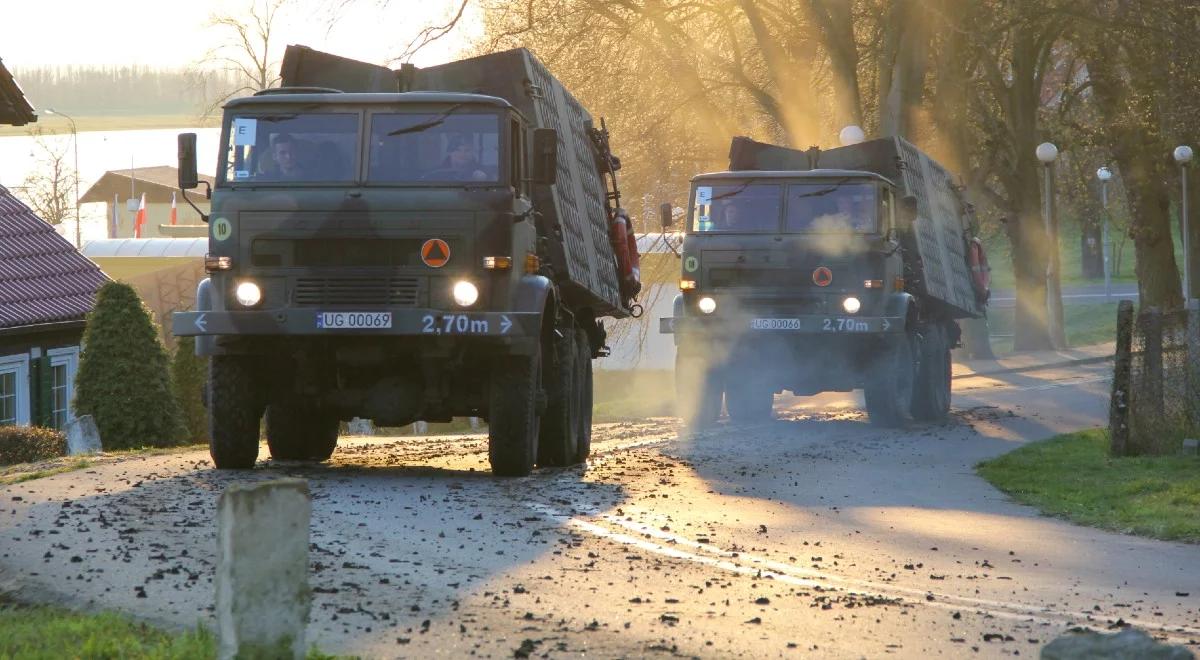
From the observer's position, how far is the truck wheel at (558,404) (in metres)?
15.2

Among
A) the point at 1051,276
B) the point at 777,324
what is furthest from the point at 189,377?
the point at 1051,276

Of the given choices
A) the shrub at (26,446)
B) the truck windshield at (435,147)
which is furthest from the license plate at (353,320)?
the shrub at (26,446)

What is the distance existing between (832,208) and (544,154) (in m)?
8.04

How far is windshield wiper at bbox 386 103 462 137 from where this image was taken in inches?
547

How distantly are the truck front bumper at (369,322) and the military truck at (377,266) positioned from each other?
0.01 metres

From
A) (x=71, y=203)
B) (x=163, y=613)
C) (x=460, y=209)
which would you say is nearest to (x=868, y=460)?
(x=460, y=209)

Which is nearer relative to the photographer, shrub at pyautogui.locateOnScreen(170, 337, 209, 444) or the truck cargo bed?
the truck cargo bed

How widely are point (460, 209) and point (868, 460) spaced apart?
595 centimetres

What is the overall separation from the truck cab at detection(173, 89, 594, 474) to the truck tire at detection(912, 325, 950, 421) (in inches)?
426

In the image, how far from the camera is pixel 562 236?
15352 mm

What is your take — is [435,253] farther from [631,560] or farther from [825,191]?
[825,191]

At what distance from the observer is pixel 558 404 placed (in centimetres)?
1530

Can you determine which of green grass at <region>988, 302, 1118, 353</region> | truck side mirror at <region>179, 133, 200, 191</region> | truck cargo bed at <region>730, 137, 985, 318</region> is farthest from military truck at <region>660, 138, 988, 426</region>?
green grass at <region>988, 302, 1118, 353</region>

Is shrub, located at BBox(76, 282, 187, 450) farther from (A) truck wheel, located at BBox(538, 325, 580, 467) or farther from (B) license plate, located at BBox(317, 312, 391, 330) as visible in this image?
(B) license plate, located at BBox(317, 312, 391, 330)
